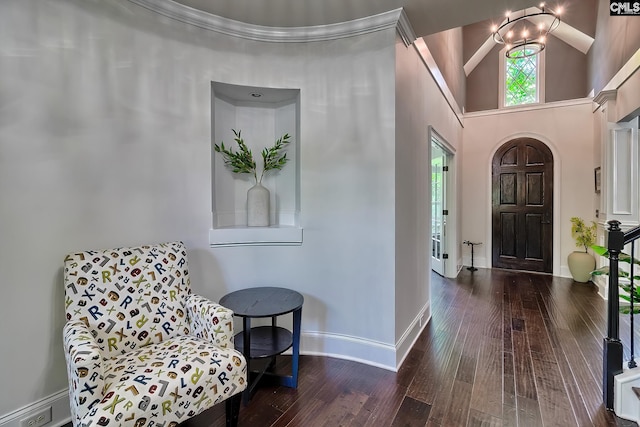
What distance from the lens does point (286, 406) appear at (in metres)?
1.87

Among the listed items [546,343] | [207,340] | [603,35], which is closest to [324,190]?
[207,340]

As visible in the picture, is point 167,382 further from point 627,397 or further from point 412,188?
point 627,397

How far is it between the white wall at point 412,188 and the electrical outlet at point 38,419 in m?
2.18

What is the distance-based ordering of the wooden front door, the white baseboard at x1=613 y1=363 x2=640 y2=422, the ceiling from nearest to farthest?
the white baseboard at x1=613 y1=363 x2=640 y2=422, the ceiling, the wooden front door

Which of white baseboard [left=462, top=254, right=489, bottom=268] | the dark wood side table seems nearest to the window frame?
white baseboard [left=462, top=254, right=489, bottom=268]

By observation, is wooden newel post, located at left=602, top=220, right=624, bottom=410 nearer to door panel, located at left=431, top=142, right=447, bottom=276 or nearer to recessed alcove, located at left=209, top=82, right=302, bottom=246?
recessed alcove, located at left=209, top=82, right=302, bottom=246

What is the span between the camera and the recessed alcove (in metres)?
2.47

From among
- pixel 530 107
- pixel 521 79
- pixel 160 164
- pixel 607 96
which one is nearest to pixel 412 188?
pixel 160 164

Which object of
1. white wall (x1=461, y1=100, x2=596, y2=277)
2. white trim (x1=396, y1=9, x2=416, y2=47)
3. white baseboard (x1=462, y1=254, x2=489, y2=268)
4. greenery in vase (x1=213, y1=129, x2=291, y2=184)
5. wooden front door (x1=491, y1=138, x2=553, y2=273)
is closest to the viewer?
white trim (x1=396, y1=9, x2=416, y2=47)

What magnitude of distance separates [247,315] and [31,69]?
5.82 ft

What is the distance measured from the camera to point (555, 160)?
203 inches

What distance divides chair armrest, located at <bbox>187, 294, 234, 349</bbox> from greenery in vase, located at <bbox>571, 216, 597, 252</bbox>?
5.45 metres

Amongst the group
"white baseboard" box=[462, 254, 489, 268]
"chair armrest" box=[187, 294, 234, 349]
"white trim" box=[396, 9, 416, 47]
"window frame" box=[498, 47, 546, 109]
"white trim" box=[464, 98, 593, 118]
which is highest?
"window frame" box=[498, 47, 546, 109]

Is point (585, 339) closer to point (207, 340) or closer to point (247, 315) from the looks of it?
point (247, 315)
